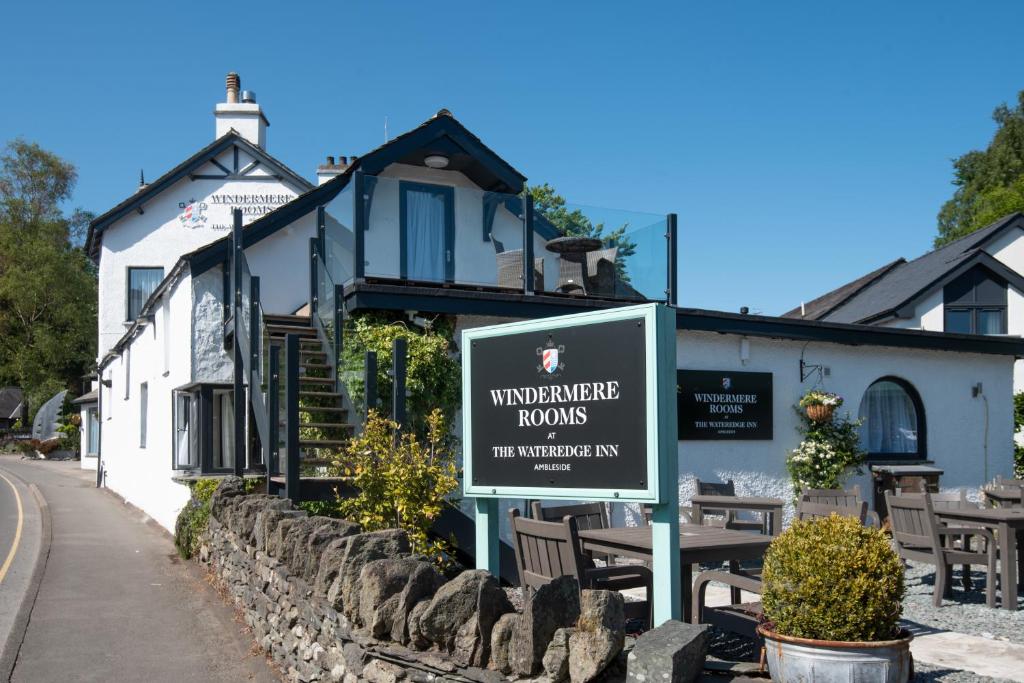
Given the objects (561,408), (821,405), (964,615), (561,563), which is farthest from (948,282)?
(561,408)

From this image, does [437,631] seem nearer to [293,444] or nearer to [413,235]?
[293,444]

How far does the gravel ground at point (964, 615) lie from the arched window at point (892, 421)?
4.59 m

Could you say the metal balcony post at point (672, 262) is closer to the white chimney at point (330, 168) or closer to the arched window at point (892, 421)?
the arched window at point (892, 421)

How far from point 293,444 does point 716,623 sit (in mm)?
4683

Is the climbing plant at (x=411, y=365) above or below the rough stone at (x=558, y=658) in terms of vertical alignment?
above

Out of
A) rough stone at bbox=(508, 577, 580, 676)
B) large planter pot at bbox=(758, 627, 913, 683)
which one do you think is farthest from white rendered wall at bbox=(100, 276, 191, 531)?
large planter pot at bbox=(758, 627, 913, 683)

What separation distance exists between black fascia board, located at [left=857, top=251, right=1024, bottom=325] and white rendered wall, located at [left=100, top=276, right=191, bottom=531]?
679 inches

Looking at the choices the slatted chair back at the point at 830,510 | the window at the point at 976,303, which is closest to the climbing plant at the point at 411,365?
the slatted chair back at the point at 830,510

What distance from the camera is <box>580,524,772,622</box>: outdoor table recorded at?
602 cm

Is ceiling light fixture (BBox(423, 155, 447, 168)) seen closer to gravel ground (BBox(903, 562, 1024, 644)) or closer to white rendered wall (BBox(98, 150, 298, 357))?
gravel ground (BBox(903, 562, 1024, 644))

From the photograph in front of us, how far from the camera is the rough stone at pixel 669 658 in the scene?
3.60 metres

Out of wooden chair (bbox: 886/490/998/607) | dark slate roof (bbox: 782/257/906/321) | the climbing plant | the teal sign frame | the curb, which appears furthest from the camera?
dark slate roof (bbox: 782/257/906/321)

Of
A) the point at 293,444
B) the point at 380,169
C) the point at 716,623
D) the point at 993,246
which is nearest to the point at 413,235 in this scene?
the point at 380,169

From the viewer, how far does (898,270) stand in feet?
97.6
